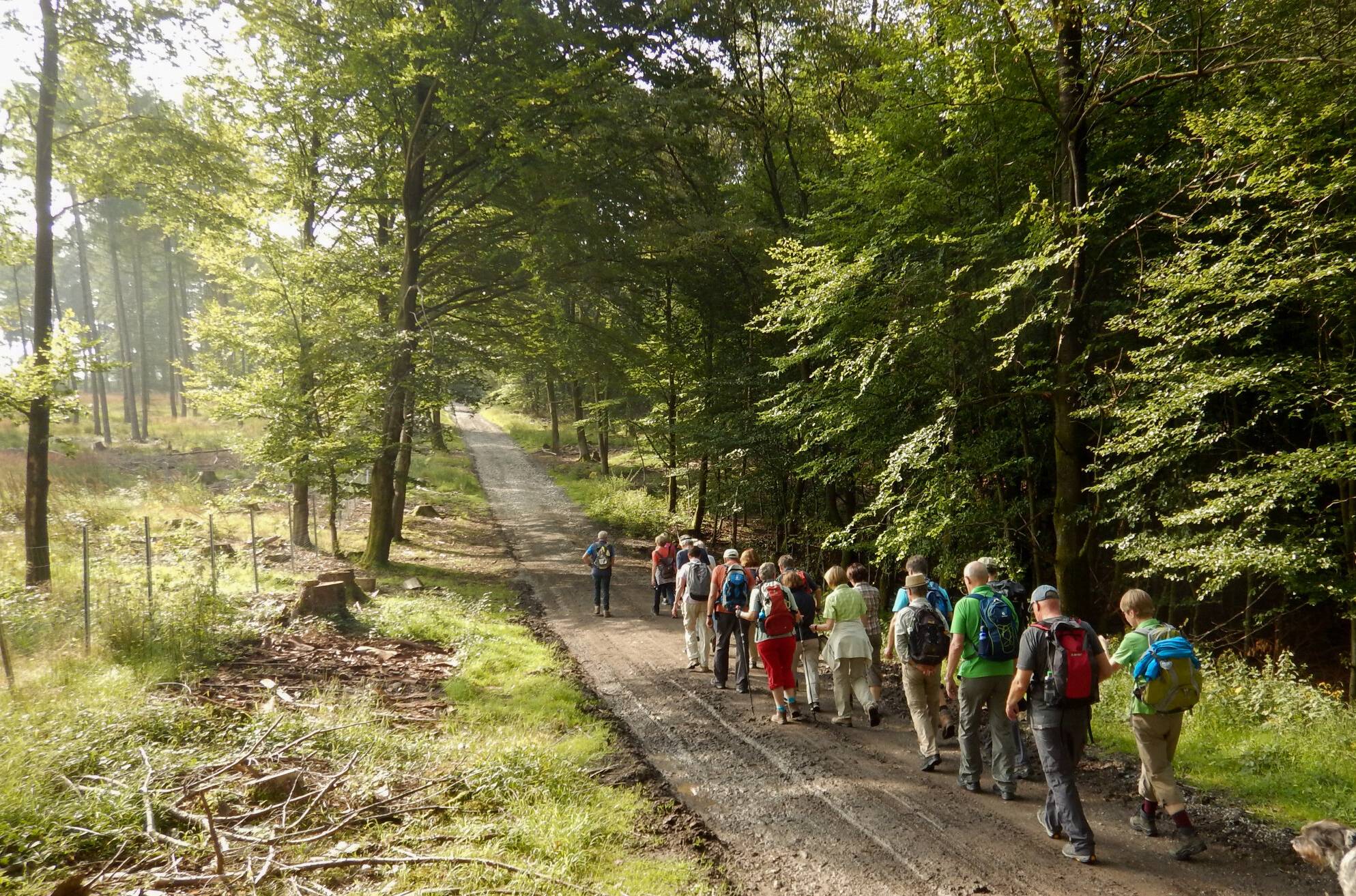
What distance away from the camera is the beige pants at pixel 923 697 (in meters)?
6.64

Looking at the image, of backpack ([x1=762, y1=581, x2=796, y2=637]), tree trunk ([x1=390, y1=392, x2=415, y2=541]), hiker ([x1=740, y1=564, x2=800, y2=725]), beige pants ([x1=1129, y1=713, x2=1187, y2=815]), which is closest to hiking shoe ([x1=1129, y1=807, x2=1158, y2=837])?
beige pants ([x1=1129, y1=713, x2=1187, y2=815])

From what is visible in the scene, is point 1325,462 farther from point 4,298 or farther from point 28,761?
point 4,298

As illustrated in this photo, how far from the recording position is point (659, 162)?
1608 cm

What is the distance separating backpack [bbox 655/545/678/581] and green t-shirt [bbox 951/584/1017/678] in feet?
26.2

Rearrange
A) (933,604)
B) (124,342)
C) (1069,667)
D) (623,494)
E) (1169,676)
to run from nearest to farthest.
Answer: (1169,676) → (1069,667) → (933,604) → (623,494) → (124,342)

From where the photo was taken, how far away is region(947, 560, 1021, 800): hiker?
235 inches

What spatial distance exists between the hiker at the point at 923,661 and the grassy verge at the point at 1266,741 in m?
2.04

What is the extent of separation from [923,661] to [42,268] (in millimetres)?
15198

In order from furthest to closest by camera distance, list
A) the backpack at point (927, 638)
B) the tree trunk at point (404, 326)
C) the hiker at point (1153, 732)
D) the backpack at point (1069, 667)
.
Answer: the tree trunk at point (404, 326) → the backpack at point (927, 638) → the backpack at point (1069, 667) → the hiker at point (1153, 732)

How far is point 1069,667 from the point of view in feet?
16.8

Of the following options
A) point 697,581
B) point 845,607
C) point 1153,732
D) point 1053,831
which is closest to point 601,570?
point 697,581

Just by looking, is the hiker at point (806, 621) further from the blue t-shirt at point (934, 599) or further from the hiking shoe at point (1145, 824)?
the hiking shoe at point (1145, 824)

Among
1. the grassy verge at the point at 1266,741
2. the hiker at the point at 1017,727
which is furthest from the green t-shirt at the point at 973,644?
the grassy verge at the point at 1266,741

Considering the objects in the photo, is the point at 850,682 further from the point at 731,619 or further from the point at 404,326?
the point at 404,326
